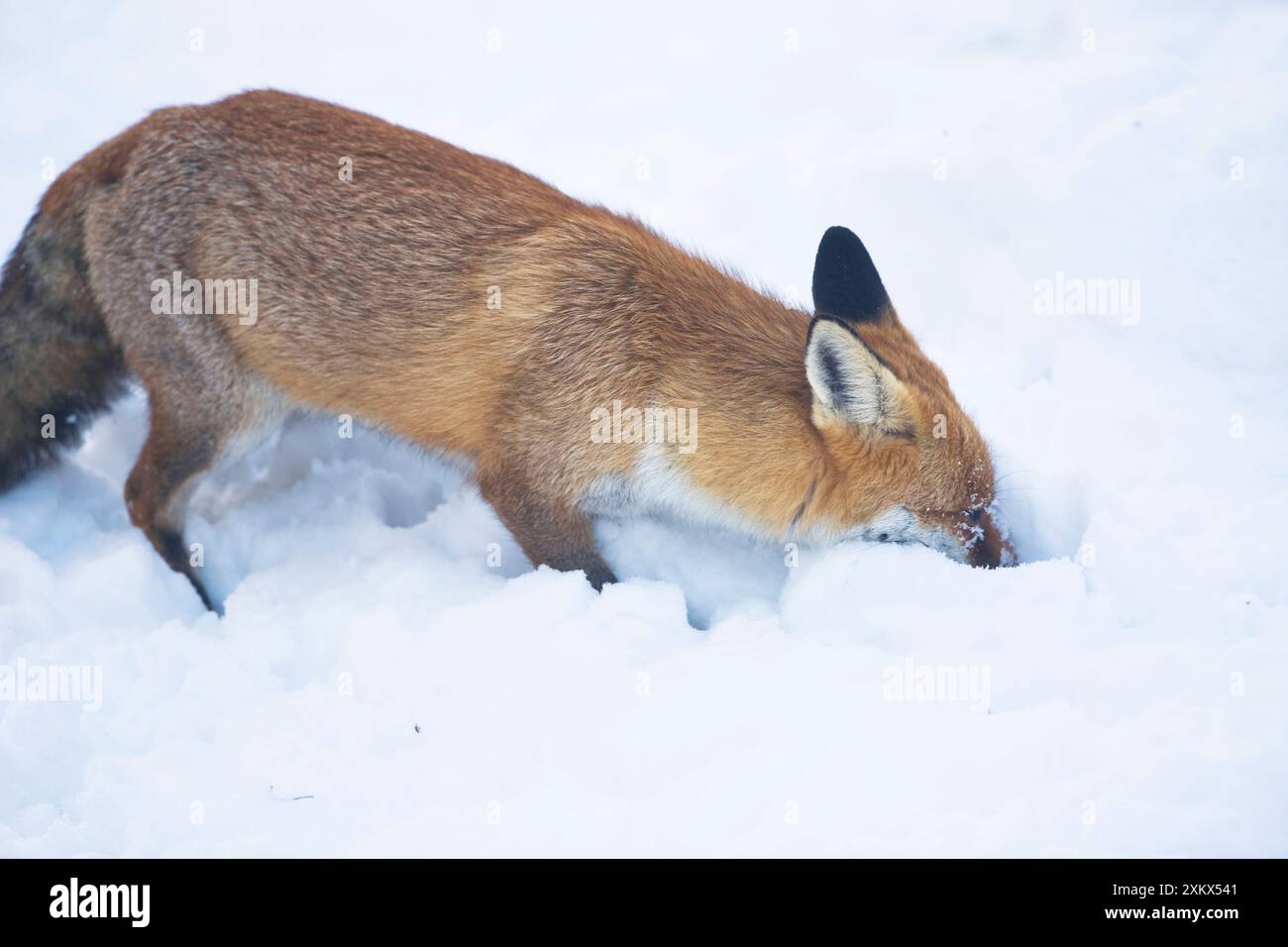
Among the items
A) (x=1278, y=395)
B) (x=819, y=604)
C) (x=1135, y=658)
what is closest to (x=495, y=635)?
(x=819, y=604)

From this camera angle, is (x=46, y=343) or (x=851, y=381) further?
(x=46, y=343)

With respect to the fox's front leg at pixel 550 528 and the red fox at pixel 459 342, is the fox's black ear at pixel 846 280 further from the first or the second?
the fox's front leg at pixel 550 528

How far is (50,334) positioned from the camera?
3607mm

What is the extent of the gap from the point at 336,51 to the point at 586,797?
559 centimetres

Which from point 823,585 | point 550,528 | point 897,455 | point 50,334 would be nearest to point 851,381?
point 897,455

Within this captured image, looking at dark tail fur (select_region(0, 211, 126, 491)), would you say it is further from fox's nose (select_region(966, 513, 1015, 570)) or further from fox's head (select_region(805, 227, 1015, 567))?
fox's nose (select_region(966, 513, 1015, 570))

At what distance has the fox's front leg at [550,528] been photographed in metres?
3.21

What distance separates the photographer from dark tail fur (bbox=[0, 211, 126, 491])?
358 cm

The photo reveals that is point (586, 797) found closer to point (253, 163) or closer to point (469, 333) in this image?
point (469, 333)

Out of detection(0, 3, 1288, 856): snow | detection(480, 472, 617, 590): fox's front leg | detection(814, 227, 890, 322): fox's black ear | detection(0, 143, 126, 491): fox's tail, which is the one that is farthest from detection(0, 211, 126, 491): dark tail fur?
detection(814, 227, 890, 322): fox's black ear

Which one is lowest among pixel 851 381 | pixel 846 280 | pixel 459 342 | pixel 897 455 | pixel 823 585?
pixel 823 585

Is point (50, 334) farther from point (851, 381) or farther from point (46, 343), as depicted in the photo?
point (851, 381)

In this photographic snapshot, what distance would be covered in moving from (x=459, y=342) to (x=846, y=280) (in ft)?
4.21
